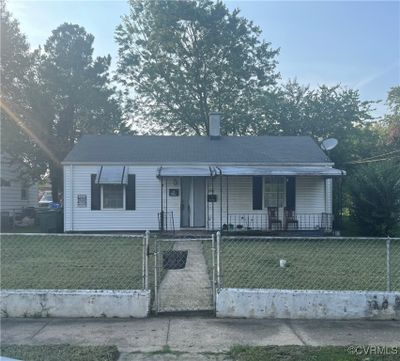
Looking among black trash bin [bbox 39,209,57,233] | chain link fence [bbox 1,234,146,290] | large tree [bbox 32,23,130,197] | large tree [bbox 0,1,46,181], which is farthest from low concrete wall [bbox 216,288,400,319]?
large tree [bbox 32,23,130,197]

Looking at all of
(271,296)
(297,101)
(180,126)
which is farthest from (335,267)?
(180,126)

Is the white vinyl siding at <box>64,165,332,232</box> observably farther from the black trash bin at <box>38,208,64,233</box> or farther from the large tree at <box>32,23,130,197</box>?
the large tree at <box>32,23,130,197</box>

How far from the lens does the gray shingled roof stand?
57.8 feet

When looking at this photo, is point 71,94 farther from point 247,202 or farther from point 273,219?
point 273,219

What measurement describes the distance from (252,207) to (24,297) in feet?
40.5

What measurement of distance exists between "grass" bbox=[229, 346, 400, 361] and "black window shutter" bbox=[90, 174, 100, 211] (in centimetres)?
1307

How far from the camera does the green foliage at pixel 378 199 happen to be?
15647mm

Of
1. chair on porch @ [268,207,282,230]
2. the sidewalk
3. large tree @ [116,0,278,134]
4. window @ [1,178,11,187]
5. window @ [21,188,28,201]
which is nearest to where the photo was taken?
the sidewalk

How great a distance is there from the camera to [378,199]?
1580 centimetres

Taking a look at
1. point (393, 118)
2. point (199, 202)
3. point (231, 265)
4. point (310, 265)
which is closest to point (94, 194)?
point (199, 202)

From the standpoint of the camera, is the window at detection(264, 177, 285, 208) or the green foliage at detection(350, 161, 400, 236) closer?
the green foliage at detection(350, 161, 400, 236)

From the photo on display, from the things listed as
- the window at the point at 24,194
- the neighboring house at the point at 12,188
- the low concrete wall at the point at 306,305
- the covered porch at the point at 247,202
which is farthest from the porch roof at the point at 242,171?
the window at the point at 24,194

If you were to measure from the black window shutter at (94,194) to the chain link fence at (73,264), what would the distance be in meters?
2.65

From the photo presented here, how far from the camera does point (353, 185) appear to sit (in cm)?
1648
